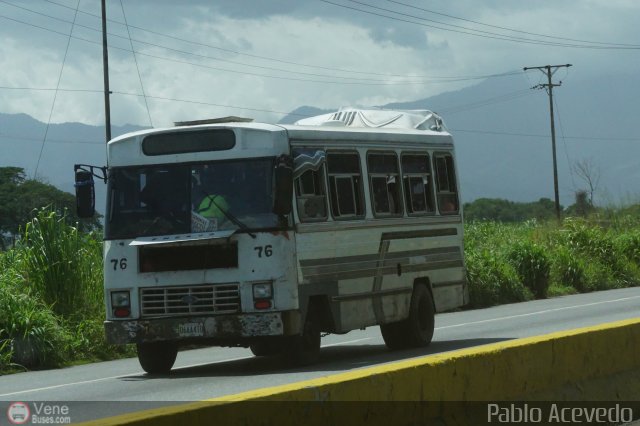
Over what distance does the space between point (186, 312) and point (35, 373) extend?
3.63 metres

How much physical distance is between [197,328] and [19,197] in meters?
Answer: 62.0

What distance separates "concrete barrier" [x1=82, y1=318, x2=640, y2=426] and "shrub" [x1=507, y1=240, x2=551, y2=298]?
23397 mm

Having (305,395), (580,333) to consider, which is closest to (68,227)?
(580,333)

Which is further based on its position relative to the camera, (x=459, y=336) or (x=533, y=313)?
(x=533, y=313)

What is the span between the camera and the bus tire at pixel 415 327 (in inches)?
719

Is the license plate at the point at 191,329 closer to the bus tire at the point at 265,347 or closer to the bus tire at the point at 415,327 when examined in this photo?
the bus tire at the point at 265,347

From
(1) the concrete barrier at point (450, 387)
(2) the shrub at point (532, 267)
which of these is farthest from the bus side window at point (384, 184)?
(2) the shrub at point (532, 267)

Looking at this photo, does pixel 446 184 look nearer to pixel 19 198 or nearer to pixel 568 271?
pixel 568 271

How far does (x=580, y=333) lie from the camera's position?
33.0ft

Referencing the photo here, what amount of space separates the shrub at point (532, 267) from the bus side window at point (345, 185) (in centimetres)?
1761

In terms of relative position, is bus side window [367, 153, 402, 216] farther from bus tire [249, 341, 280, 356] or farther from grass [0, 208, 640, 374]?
grass [0, 208, 640, 374]

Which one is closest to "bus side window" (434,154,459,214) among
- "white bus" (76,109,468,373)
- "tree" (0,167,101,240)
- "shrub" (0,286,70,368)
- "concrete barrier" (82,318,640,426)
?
"white bus" (76,109,468,373)

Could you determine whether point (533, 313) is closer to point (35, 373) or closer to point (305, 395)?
point (35, 373)

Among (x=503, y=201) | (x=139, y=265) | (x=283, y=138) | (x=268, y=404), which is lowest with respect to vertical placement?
(x=268, y=404)
